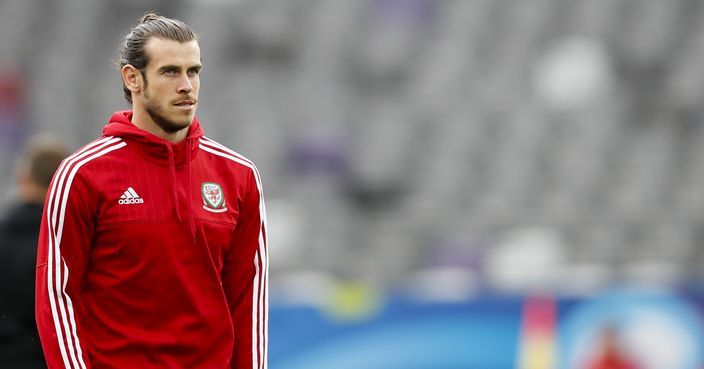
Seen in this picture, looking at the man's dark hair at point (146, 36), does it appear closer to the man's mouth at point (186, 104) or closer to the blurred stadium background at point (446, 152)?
the man's mouth at point (186, 104)

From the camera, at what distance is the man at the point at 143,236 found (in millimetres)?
3055

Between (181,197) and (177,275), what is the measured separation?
17 cm

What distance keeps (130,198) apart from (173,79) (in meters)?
0.28

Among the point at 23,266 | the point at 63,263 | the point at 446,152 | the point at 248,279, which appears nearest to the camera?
the point at 63,263

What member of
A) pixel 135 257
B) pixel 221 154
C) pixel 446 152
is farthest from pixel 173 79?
pixel 446 152

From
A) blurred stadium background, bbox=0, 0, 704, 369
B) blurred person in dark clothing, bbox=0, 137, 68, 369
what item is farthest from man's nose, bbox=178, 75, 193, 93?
blurred stadium background, bbox=0, 0, 704, 369

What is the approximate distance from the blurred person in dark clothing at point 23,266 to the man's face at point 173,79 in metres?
1.61

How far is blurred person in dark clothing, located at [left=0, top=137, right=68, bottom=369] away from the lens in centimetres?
453

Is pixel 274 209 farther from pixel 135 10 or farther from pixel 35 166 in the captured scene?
pixel 35 166

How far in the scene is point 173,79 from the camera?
3.12 metres

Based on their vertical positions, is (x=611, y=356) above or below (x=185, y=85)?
above

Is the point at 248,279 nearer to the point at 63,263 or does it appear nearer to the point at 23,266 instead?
the point at 63,263

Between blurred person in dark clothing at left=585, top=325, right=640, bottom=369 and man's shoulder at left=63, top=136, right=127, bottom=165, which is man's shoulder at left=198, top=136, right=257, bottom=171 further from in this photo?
blurred person in dark clothing at left=585, top=325, right=640, bottom=369

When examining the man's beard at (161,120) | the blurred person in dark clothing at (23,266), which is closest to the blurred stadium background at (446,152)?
the blurred person in dark clothing at (23,266)
